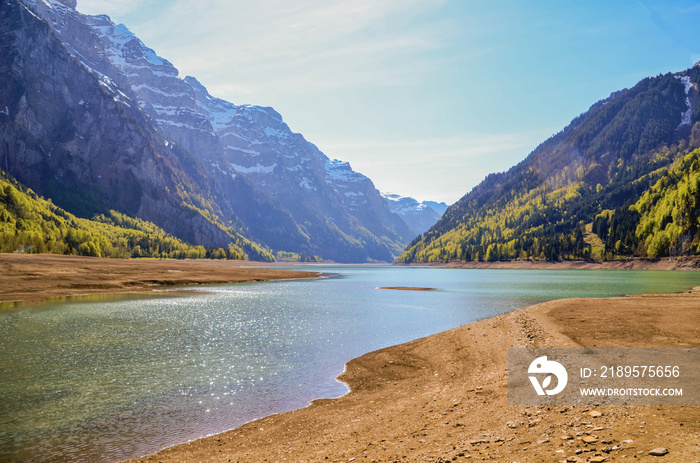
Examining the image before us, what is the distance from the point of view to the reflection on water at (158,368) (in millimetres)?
16188

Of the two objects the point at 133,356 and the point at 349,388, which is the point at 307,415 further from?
the point at 133,356

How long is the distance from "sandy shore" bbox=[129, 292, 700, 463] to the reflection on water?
2.50 meters

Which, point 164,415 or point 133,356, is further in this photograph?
point 133,356

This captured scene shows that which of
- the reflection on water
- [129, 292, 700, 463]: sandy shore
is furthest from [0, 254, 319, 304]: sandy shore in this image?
[129, 292, 700, 463]: sandy shore

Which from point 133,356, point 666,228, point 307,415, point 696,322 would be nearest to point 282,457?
point 307,415

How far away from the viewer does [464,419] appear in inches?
553

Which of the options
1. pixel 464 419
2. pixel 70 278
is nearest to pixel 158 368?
pixel 464 419

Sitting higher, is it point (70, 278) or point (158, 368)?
point (70, 278)

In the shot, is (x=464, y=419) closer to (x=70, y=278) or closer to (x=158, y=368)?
(x=158, y=368)

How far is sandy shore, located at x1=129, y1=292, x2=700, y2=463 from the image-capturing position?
967 cm

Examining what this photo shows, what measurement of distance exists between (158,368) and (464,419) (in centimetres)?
2049

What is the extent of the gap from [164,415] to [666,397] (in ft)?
66.4

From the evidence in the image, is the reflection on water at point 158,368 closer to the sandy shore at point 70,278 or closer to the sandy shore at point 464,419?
the sandy shore at point 464,419

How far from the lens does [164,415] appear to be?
17938mm
